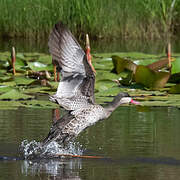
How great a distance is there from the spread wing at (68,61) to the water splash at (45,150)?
22.6 inches

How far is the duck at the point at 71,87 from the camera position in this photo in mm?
6645

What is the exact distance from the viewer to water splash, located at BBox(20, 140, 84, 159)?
6.70 m

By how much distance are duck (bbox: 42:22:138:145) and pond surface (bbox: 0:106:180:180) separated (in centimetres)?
25

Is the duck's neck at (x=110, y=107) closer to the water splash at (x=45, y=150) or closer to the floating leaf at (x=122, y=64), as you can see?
the water splash at (x=45, y=150)

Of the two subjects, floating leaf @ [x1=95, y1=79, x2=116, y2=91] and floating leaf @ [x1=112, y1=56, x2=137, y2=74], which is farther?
floating leaf @ [x1=112, y1=56, x2=137, y2=74]

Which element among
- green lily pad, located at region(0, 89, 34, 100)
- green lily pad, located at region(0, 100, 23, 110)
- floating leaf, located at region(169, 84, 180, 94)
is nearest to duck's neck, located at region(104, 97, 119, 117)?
green lily pad, located at region(0, 100, 23, 110)

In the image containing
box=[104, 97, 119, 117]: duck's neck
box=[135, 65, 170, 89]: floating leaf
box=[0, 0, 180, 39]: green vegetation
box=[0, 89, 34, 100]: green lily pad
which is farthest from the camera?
box=[0, 0, 180, 39]: green vegetation

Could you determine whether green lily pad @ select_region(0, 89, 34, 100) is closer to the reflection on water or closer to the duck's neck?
the duck's neck

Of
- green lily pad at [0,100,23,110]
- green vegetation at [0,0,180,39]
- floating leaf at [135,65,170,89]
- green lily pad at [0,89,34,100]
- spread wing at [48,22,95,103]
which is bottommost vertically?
green lily pad at [0,100,23,110]

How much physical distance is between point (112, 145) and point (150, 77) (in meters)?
3.16

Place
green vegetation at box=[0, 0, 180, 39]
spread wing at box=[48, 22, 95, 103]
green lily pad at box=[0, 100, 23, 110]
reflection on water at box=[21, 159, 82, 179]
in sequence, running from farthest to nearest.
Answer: green vegetation at box=[0, 0, 180, 39] < green lily pad at box=[0, 100, 23, 110] < spread wing at box=[48, 22, 95, 103] < reflection on water at box=[21, 159, 82, 179]

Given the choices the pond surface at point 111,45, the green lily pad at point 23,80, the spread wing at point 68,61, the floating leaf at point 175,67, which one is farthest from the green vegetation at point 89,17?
the spread wing at point 68,61

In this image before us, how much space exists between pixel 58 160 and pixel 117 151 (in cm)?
60

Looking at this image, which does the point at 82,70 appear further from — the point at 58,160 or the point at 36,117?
the point at 36,117
